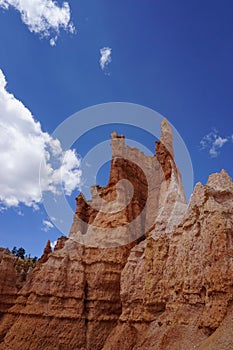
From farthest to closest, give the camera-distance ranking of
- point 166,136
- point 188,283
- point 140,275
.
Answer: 1. point 166,136
2. point 140,275
3. point 188,283

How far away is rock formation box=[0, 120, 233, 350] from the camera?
17.2 meters

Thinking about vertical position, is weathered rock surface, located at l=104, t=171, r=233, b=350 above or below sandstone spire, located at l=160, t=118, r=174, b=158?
below

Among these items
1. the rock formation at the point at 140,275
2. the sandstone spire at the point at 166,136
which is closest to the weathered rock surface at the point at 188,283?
the rock formation at the point at 140,275

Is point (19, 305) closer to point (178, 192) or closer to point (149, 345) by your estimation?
point (149, 345)

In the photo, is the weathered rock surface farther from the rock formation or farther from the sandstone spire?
the sandstone spire

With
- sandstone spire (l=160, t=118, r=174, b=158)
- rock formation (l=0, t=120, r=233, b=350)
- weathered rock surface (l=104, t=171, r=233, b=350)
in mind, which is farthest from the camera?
sandstone spire (l=160, t=118, r=174, b=158)

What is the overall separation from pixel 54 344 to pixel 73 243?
9.31m

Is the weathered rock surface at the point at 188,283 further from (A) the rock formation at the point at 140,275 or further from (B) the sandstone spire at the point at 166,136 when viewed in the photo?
(B) the sandstone spire at the point at 166,136

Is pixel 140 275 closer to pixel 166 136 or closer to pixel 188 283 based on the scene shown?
pixel 188 283

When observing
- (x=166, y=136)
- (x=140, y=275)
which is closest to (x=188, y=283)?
(x=140, y=275)

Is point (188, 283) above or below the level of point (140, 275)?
below

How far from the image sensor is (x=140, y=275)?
24844 millimetres

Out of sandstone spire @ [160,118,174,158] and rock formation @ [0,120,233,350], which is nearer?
rock formation @ [0,120,233,350]

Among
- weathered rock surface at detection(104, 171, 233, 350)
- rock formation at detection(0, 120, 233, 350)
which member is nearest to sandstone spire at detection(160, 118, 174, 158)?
rock formation at detection(0, 120, 233, 350)
